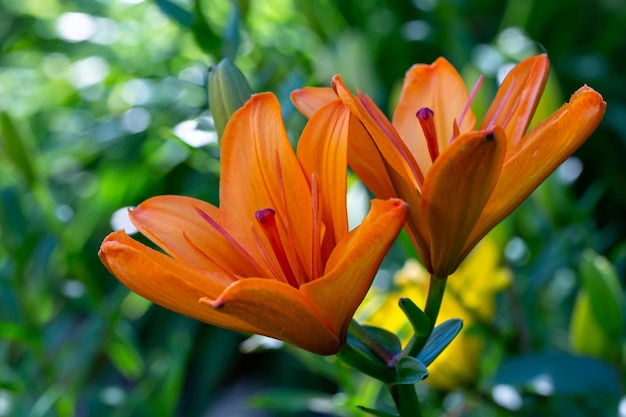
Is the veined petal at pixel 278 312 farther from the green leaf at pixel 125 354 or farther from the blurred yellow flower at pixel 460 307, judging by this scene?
the green leaf at pixel 125 354

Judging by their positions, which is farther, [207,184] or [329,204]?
[207,184]

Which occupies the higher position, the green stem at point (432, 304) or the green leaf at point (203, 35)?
the green leaf at point (203, 35)

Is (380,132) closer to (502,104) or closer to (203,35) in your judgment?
(502,104)

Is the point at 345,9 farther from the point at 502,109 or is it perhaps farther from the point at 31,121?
the point at 502,109

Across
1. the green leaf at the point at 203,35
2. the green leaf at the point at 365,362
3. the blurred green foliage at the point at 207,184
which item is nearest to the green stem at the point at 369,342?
the green leaf at the point at 365,362

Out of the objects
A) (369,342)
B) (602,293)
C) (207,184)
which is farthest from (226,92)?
(207,184)

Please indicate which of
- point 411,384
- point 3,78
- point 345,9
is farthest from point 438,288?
point 3,78
